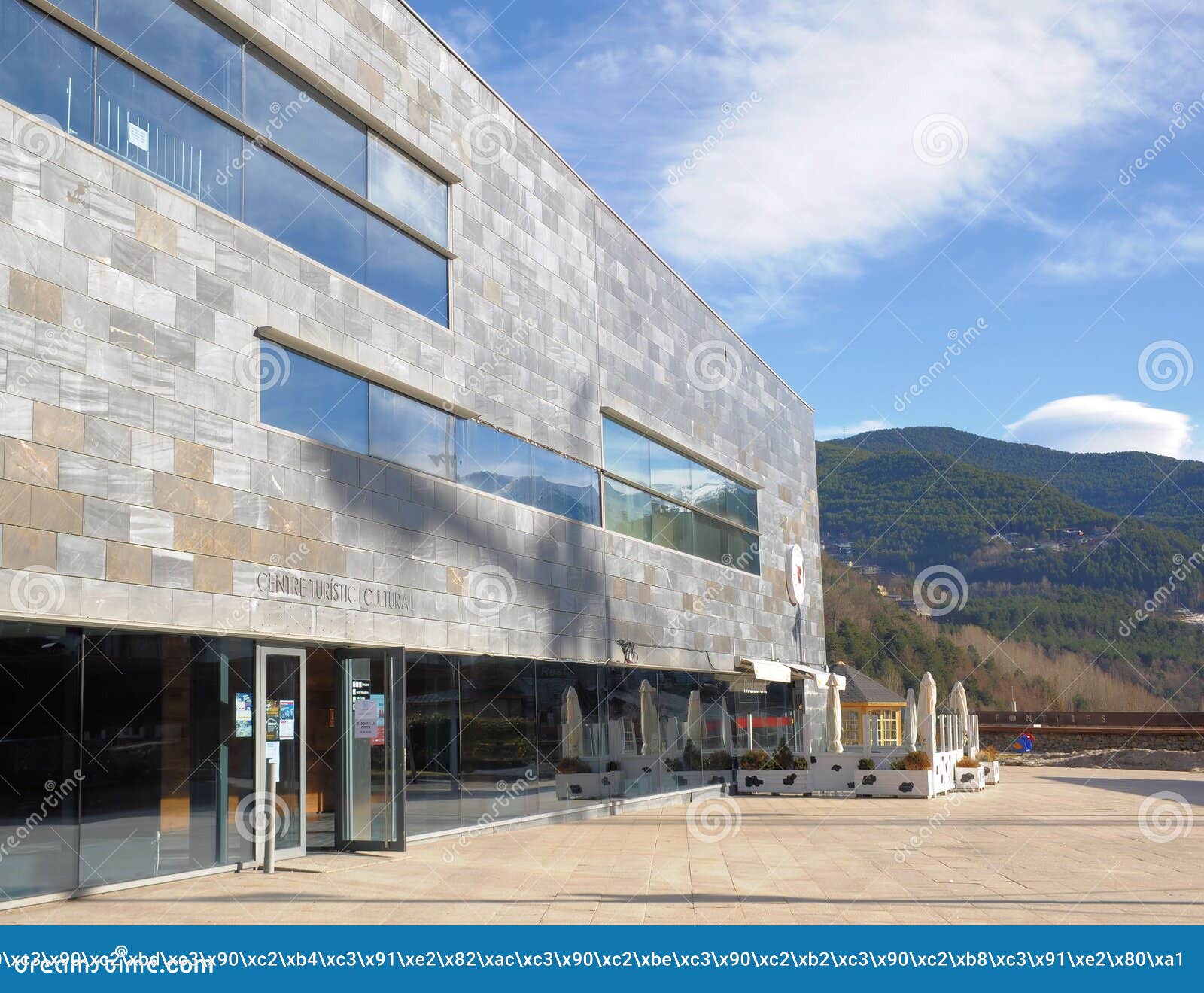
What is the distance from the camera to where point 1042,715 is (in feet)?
168

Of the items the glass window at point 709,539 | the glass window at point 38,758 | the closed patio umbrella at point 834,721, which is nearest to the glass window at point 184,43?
the glass window at point 38,758

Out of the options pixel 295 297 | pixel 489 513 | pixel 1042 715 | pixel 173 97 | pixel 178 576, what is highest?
pixel 173 97

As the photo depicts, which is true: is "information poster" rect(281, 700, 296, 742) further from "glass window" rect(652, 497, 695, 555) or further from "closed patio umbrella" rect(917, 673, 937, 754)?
"closed patio umbrella" rect(917, 673, 937, 754)

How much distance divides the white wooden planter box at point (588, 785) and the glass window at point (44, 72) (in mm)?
12474

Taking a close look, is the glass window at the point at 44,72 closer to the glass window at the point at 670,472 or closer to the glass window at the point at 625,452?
the glass window at the point at 625,452

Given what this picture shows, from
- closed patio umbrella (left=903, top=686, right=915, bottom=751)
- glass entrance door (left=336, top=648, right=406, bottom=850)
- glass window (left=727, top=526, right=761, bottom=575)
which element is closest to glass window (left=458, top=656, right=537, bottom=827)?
glass entrance door (left=336, top=648, right=406, bottom=850)

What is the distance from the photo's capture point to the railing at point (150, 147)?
37.8 ft

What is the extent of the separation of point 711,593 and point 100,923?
1872cm

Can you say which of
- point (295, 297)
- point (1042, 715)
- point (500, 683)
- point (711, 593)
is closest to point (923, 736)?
point (711, 593)

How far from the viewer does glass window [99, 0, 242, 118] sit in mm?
11812

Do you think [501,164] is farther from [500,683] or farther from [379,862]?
[379,862]

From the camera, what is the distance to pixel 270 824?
12.8m

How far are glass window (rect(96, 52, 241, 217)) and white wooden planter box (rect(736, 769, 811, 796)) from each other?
1707 centimetres

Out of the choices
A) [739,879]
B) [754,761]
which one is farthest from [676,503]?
[739,879]
